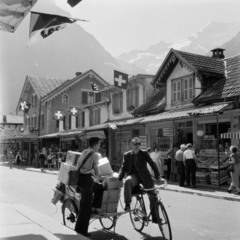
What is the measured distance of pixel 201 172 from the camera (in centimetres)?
1599

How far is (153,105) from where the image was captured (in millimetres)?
22047

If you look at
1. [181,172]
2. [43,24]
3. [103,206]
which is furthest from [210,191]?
[43,24]

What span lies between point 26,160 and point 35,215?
3413 cm

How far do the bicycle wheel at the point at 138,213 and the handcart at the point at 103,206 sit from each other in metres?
0.33

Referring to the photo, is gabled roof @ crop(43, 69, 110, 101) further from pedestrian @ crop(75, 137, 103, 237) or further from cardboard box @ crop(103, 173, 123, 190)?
pedestrian @ crop(75, 137, 103, 237)

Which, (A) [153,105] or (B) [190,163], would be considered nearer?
(B) [190,163]

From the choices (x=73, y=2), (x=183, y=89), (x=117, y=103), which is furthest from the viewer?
(x=117, y=103)

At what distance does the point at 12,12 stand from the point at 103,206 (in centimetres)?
403

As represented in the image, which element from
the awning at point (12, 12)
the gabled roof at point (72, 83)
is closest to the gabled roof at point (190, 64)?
the awning at point (12, 12)

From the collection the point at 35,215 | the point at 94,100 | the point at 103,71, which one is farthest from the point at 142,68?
the point at 35,215

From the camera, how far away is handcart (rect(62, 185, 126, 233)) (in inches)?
253

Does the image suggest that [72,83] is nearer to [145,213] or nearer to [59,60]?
[145,213]

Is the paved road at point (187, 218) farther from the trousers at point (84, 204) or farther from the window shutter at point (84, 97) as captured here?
the window shutter at point (84, 97)

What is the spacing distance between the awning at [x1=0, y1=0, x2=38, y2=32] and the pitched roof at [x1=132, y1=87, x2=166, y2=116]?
1455 cm
